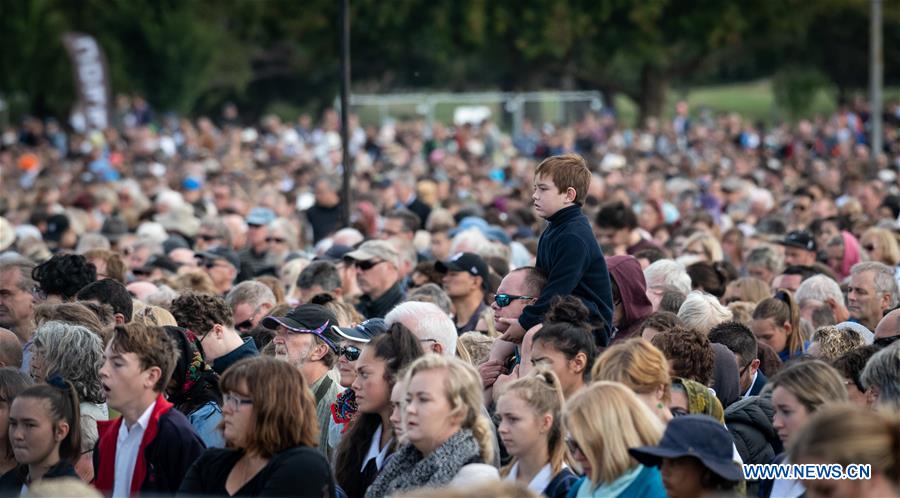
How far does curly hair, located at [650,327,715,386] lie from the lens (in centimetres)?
706

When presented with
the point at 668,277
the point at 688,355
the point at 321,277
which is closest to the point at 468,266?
the point at 321,277

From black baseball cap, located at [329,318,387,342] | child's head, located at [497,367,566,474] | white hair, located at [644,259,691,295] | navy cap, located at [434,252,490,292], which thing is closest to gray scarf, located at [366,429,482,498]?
child's head, located at [497,367,566,474]

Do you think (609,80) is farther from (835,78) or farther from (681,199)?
(681,199)

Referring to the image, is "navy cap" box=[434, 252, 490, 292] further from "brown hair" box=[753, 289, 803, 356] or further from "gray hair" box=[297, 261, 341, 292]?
"brown hair" box=[753, 289, 803, 356]

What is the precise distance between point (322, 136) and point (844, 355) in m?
31.8

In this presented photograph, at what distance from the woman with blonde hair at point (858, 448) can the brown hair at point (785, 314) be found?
4.96m

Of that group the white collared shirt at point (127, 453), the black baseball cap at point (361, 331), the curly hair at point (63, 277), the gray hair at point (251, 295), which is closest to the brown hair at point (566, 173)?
the black baseball cap at point (361, 331)

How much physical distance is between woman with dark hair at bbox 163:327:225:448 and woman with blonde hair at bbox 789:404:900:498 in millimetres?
3401

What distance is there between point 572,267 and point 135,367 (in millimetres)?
2208

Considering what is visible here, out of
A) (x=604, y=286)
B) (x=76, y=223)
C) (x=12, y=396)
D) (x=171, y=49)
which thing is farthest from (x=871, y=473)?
(x=171, y=49)

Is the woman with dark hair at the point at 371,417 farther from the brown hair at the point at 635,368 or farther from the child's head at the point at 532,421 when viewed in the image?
the brown hair at the point at 635,368

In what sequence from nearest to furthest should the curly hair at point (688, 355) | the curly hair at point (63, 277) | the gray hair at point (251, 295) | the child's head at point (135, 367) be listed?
1. the child's head at point (135, 367)
2. the curly hair at point (688, 355)
3. the curly hair at point (63, 277)
4. the gray hair at point (251, 295)

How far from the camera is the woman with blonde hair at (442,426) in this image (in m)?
5.73

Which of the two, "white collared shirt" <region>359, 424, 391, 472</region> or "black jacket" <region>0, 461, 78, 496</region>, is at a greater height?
"white collared shirt" <region>359, 424, 391, 472</region>
